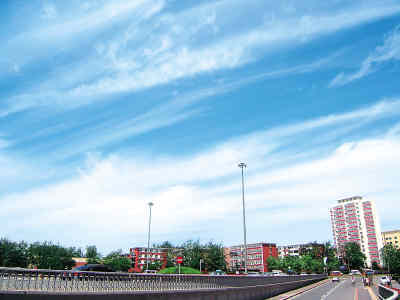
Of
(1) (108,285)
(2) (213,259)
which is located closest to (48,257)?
(2) (213,259)

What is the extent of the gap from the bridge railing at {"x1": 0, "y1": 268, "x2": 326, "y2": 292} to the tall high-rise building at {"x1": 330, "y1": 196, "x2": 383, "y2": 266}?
17907 cm

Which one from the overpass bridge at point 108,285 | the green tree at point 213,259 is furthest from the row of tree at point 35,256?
the overpass bridge at point 108,285

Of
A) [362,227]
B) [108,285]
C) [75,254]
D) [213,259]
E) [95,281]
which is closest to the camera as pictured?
[95,281]

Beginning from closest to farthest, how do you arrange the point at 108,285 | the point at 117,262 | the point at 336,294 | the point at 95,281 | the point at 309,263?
the point at 95,281, the point at 108,285, the point at 336,294, the point at 309,263, the point at 117,262

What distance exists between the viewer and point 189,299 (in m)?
15.1

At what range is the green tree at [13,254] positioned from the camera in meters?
94.8

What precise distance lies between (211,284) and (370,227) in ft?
628

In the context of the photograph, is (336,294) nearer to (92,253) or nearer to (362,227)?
(92,253)

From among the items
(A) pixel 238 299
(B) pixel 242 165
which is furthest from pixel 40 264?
(A) pixel 238 299

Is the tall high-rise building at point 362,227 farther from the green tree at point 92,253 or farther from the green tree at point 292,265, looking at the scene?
the green tree at point 92,253

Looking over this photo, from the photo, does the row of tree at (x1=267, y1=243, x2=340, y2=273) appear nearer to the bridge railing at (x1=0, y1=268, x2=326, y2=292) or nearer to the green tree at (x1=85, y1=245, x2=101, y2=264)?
the green tree at (x1=85, y1=245, x2=101, y2=264)

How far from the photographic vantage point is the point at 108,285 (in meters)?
13.8

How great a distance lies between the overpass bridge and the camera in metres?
9.94

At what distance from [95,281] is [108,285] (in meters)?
0.57
